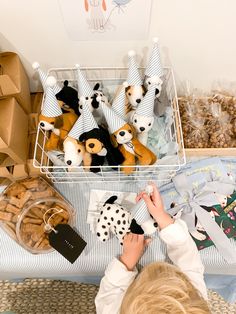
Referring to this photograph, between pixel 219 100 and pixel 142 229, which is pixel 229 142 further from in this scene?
pixel 142 229

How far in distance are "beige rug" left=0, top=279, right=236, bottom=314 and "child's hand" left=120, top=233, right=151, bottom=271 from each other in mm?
475

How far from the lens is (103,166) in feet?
2.85

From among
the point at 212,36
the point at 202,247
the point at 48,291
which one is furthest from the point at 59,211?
the point at 212,36

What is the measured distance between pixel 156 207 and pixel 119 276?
214mm

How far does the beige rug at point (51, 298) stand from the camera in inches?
51.0

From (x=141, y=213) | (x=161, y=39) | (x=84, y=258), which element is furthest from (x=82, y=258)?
(x=161, y=39)

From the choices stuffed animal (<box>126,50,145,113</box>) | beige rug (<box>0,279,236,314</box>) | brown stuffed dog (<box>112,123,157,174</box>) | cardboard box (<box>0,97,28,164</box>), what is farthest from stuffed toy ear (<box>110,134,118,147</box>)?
A: beige rug (<box>0,279,236,314</box>)

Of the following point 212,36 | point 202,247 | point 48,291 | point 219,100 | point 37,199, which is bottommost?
point 48,291

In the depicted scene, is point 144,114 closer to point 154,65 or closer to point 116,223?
point 154,65

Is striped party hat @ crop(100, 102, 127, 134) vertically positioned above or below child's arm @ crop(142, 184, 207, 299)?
above

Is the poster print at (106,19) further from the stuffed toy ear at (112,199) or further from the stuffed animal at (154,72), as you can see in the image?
the stuffed toy ear at (112,199)

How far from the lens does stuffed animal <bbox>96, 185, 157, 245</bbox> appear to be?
89 cm

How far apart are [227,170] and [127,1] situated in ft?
1.92

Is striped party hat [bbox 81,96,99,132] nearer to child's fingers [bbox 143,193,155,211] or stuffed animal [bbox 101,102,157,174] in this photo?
stuffed animal [bbox 101,102,157,174]
